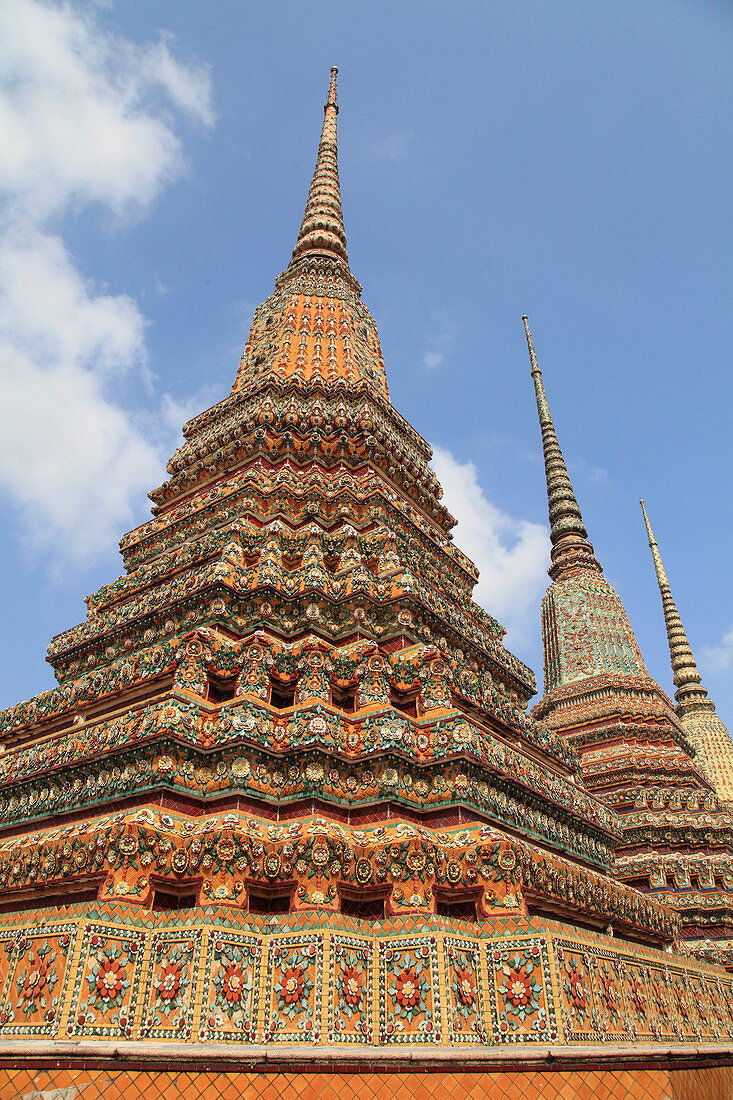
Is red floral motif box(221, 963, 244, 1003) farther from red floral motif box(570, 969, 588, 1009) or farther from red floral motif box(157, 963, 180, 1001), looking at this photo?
red floral motif box(570, 969, 588, 1009)

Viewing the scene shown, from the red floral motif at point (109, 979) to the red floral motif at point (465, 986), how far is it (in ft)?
7.55

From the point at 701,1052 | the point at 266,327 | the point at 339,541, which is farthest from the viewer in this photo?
the point at 266,327

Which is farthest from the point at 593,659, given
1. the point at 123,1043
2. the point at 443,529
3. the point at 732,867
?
the point at 123,1043

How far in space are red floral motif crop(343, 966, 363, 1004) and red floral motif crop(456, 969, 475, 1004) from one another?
0.69 m

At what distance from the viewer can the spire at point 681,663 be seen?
104 ft

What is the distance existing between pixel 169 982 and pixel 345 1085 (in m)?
1.33

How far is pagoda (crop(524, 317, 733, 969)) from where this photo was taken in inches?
509

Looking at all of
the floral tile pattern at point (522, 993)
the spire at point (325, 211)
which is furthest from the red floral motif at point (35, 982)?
the spire at point (325, 211)

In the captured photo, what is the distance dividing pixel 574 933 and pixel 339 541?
521 cm

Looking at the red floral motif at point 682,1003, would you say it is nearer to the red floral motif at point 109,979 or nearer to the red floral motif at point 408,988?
the red floral motif at point 408,988

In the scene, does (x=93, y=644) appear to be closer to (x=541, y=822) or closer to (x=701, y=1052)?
(x=541, y=822)

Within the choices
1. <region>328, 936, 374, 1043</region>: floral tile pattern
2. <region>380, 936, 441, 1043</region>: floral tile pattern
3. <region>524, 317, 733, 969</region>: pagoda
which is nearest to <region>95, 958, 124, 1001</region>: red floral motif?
<region>328, 936, 374, 1043</region>: floral tile pattern

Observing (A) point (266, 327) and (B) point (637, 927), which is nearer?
(B) point (637, 927)

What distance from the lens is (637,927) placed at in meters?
7.88
